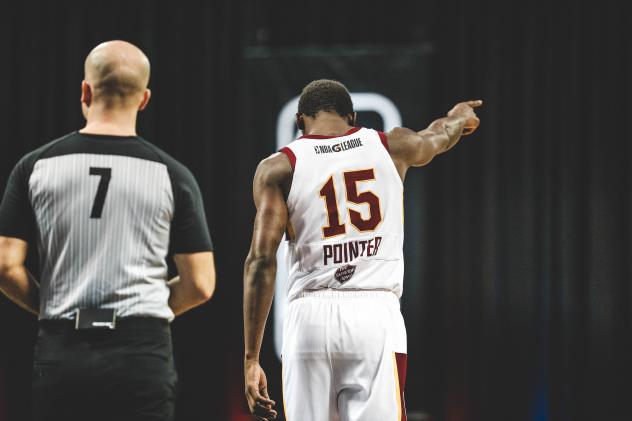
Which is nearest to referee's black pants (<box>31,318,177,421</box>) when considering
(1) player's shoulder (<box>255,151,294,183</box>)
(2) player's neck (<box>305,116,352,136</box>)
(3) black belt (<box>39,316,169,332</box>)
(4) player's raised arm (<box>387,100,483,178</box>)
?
(3) black belt (<box>39,316,169,332</box>)

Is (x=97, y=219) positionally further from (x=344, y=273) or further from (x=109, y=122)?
(x=344, y=273)

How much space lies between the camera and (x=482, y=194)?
5348mm

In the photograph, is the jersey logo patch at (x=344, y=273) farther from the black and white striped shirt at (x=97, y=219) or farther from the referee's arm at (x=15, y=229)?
the referee's arm at (x=15, y=229)

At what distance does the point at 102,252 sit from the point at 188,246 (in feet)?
0.77

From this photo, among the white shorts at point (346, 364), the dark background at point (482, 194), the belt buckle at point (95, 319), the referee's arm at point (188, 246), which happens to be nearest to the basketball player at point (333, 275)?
the white shorts at point (346, 364)

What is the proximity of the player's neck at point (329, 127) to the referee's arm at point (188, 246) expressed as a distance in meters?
0.89

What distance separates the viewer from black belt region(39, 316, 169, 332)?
1.90 m

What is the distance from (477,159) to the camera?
5371 mm

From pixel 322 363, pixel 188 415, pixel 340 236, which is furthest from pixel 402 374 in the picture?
pixel 188 415

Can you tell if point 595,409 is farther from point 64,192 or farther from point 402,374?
point 64,192

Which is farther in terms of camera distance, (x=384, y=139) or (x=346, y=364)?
(x=384, y=139)

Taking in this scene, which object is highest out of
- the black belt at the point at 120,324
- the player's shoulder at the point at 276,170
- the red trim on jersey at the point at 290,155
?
the red trim on jersey at the point at 290,155

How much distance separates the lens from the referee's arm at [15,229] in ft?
6.48

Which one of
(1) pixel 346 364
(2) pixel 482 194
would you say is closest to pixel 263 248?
(1) pixel 346 364
